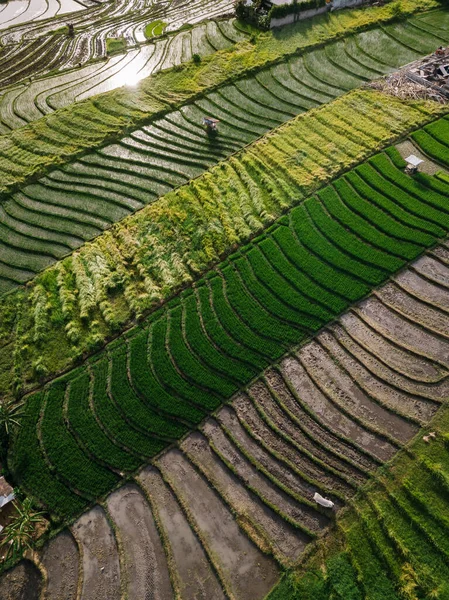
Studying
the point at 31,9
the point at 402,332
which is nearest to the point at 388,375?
the point at 402,332

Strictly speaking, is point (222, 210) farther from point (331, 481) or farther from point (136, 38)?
point (136, 38)

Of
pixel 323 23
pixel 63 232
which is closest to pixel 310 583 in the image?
pixel 63 232

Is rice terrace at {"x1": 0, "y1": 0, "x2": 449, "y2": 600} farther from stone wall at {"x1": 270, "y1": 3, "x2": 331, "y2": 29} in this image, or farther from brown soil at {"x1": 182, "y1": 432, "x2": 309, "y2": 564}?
stone wall at {"x1": 270, "y1": 3, "x2": 331, "y2": 29}

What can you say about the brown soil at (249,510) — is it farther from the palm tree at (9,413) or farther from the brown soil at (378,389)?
the palm tree at (9,413)

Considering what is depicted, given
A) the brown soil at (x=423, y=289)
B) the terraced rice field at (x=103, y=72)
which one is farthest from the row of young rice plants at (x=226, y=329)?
the terraced rice field at (x=103, y=72)

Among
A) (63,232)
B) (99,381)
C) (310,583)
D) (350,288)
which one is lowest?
(310,583)

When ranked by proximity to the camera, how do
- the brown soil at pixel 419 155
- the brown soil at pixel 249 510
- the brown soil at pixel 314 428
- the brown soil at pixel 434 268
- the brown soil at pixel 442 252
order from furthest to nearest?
the brown soil at pixel 419 155
the brown soil at pixel 442 252
the brown soil at pixel 434 268
the brown soil at pixel 314 428
the brown soil at pixel 249 510
